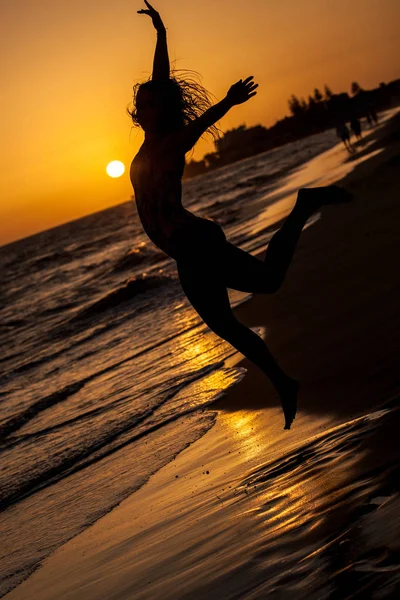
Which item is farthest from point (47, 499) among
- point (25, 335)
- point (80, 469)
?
point (25, 335)

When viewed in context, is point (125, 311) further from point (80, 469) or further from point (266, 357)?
point (266, 357)

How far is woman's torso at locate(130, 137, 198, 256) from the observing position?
12.3 ft

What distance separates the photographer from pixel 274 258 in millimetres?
3998

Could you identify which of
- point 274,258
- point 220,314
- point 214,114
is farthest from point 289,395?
point 214,114

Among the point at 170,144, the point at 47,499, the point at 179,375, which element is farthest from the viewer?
the point at 179,375

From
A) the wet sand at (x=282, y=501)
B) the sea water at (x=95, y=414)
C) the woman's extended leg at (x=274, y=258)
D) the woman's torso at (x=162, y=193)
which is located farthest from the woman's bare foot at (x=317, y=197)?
the sea water at (x=95, y=414)

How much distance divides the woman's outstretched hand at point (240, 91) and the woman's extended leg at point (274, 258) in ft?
2.46

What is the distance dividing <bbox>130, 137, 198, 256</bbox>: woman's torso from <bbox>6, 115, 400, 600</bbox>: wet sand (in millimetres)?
1392

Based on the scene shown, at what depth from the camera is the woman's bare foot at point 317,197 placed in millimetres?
4145

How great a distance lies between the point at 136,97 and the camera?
3.98 m

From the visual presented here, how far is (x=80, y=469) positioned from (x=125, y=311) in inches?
386

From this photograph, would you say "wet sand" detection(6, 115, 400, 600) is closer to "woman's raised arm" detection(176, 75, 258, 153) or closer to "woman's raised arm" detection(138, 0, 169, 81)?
"woman's raised arm" detection(176, 75, 258, 153)

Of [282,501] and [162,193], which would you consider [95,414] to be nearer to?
[162,193]

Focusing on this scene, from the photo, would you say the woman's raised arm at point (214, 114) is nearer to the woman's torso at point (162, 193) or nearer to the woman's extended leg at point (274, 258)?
the woman's torso at point (162, 193)
